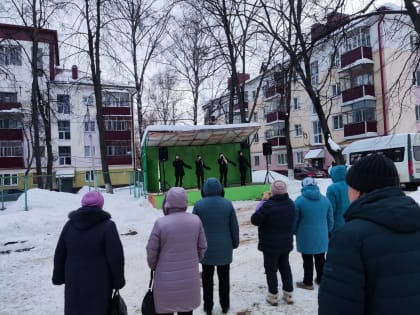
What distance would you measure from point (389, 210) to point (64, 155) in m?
43.9

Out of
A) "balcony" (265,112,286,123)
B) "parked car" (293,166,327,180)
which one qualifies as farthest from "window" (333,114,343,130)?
"balcony" (265,112,286,123)

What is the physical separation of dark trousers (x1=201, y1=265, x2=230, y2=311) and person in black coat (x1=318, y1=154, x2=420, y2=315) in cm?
280

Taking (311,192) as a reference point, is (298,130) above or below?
above

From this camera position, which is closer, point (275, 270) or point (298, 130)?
point (275, 270)

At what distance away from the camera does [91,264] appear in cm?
309

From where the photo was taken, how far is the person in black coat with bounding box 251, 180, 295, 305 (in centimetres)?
442

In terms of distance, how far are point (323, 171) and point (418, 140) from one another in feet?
52.1

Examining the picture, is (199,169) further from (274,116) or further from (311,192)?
(274,116)

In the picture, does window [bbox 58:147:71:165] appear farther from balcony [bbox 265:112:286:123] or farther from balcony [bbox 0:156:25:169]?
balcony [bbox 265:112:286:123]

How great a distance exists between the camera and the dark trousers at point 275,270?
4480 mm

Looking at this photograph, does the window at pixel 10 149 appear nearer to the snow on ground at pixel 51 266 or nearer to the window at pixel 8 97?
the window at pixel 8 97

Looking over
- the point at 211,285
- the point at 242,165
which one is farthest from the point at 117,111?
the point at 211,285

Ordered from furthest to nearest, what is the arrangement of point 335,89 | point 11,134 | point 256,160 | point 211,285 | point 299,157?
point 256,160 < point 299,157 < point 11,134 < point 335,89 < point 211,285

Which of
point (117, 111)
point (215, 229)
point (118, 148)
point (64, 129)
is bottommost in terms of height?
point (215, 229)
